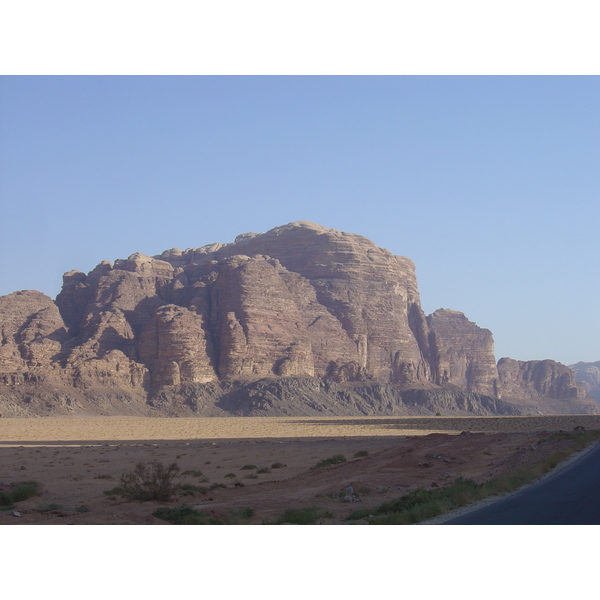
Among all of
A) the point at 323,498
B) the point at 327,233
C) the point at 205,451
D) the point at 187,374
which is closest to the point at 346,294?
the point at 327,233

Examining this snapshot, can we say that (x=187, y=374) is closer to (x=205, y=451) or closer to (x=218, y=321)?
(x=218, y=321)

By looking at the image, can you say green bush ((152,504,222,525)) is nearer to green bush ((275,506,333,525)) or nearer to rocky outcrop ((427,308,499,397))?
green bush ((275,506,333,525))

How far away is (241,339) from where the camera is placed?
125 metres

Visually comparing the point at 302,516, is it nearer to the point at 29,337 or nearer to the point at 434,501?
the point at 434,501

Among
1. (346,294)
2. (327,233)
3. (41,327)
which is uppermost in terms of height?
(327,233)

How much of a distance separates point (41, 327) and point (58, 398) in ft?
71.0

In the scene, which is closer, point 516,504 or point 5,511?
point 516,504

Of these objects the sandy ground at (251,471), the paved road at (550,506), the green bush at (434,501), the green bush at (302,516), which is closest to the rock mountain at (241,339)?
the sandy ground at (251,471)

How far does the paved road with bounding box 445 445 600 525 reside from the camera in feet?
46.6

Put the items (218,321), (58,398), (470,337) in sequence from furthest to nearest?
(470,337) < (218,321) < (58,398)

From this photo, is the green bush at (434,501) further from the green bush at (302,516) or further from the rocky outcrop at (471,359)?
the rocky outcrop at (471,359)

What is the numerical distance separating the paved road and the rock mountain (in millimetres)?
89201

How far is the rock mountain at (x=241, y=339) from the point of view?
111 m

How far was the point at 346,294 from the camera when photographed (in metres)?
155
